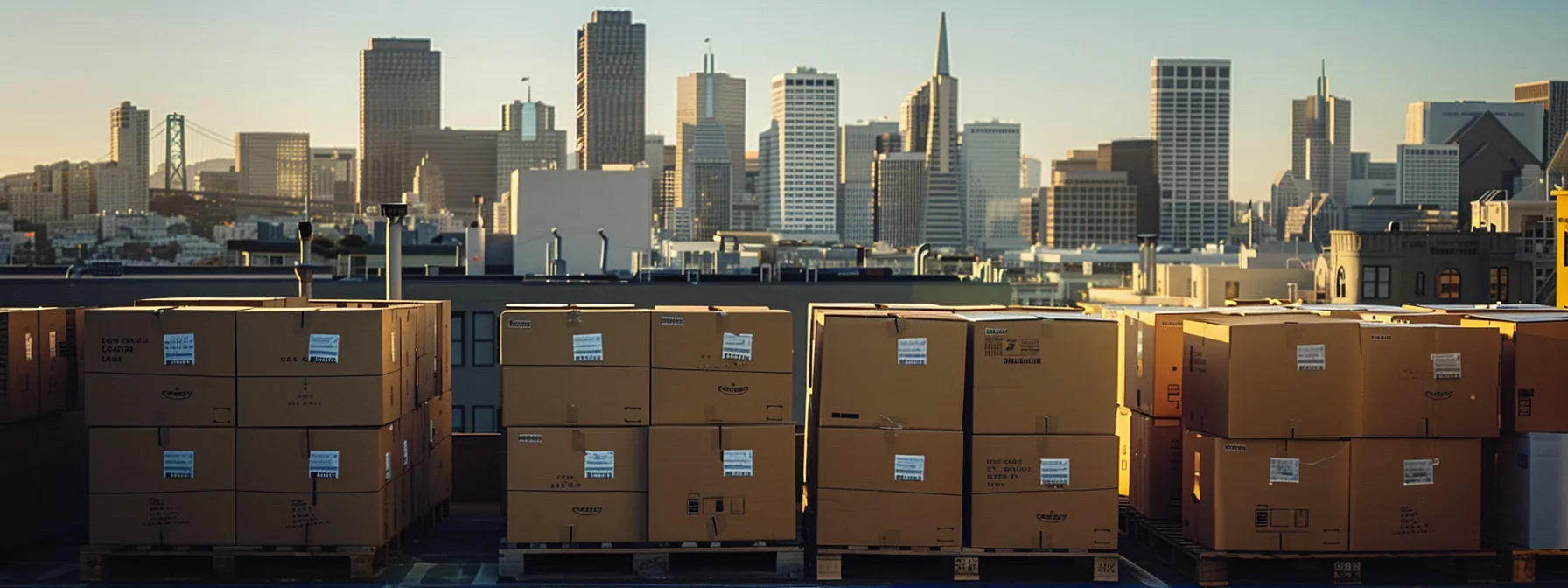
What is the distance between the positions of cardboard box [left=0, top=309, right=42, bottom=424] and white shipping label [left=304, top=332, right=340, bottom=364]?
235 centimetres

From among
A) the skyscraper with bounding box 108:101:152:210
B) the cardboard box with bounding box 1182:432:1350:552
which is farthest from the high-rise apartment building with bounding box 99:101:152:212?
the cardboard box with bounding box 1182:432:1350:552

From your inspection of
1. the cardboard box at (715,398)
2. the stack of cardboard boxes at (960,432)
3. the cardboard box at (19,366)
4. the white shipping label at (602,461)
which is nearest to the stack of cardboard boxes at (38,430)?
the cardboard box at (19,366)

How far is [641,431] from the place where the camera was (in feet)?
33.1

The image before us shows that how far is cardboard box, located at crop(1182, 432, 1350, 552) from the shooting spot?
395 inches

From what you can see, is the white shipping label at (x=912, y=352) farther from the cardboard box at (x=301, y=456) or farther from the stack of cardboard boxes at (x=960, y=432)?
the cardboard box at (x=301, y=456)

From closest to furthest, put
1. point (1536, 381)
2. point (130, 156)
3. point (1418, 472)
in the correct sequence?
1. point (1418, 472)
2. point (1536, 381)
3. point (130, 156)

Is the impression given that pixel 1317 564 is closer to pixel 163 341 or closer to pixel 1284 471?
pixel 1284 471

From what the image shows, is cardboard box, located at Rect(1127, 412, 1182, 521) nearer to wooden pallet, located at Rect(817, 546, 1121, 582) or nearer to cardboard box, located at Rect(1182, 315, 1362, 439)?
cardboard box, located at Rect(1182, 315, 1362, 439)

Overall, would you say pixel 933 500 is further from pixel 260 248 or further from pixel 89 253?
pixel 89 253

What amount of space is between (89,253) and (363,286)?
322ft

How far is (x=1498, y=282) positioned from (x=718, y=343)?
44.9 metres

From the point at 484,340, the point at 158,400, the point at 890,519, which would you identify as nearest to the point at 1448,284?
the point at 484,340

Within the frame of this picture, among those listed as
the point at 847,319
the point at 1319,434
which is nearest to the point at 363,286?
the point at 847,319

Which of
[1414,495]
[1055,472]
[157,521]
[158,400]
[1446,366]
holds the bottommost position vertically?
[157,521]
